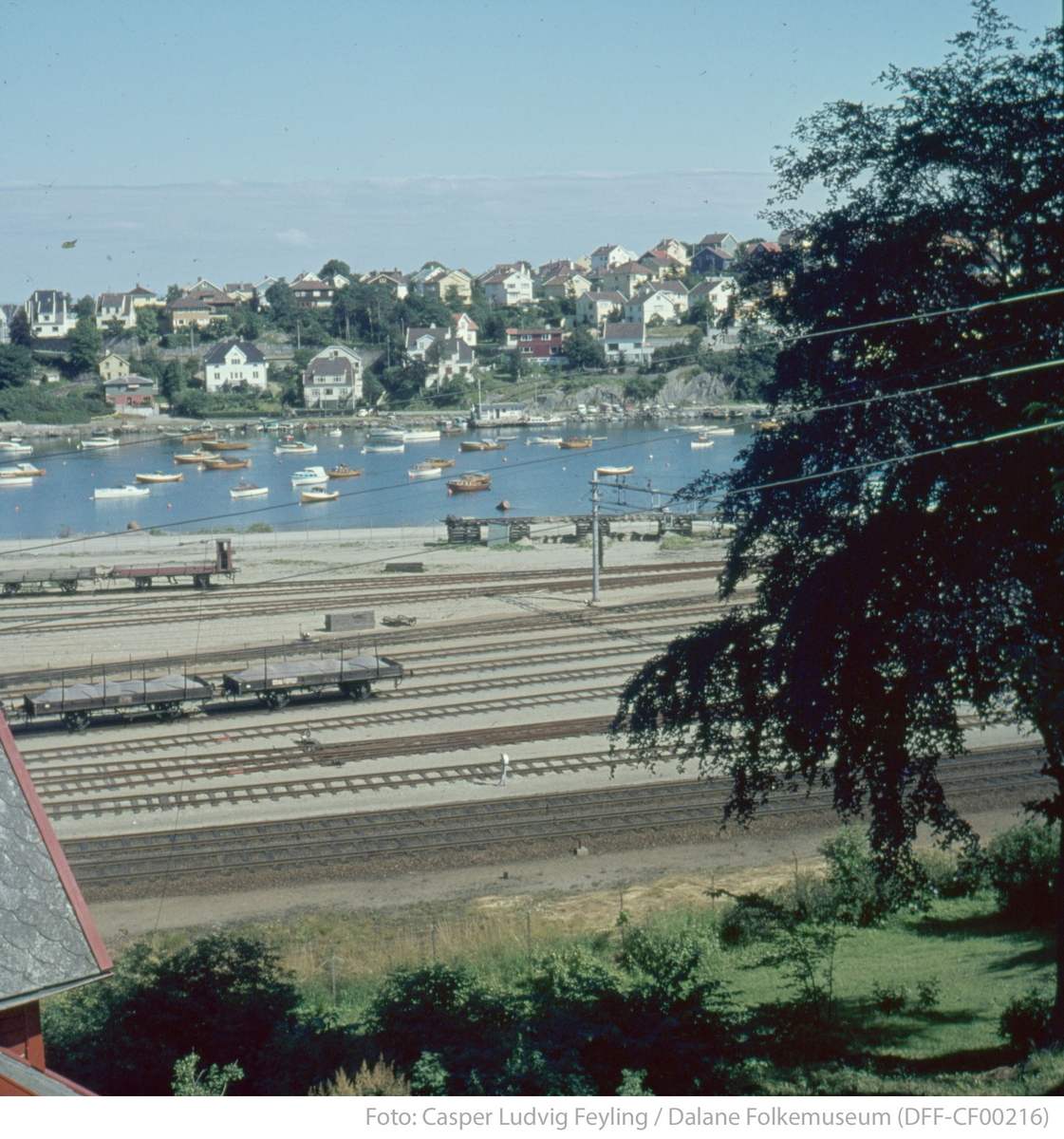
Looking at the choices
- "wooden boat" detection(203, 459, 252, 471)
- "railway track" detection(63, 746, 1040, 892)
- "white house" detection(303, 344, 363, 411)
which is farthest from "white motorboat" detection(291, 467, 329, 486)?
"railway track" detection(63, 746, 1040, 892)

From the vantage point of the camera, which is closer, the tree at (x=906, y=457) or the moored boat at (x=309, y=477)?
the tree at (x=906, y=457)

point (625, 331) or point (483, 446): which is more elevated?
point (625, 331)

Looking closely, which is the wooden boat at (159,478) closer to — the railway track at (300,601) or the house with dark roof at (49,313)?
the railway track at (300,601)

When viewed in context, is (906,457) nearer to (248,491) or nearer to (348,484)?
(248,491)

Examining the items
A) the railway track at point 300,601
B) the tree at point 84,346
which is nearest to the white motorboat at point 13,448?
the tree at point 84,346

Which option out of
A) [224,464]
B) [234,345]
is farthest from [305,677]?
[234,345]

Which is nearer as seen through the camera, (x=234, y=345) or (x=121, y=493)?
(x=121, y=493)
